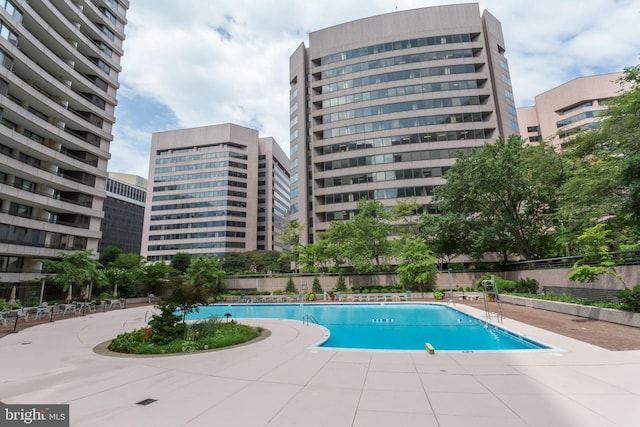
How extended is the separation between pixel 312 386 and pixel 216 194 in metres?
92.3

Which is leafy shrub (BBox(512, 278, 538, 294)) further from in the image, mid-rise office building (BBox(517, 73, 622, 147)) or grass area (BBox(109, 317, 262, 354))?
mid-rise office building (BBox(517, 73, 622, 147))

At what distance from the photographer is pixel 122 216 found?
445 ft

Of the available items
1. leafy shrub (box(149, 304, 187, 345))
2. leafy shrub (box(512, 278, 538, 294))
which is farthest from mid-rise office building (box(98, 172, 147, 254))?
leafy shrub (box(512, 278, 538, 294))

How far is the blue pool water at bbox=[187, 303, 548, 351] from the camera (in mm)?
13341

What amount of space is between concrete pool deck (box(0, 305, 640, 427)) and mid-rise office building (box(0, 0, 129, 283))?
33897 mm

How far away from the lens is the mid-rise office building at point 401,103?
5144 cm

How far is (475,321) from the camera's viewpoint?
1833cm

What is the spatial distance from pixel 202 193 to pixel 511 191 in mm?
84376

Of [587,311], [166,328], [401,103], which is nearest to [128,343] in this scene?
[166,328]

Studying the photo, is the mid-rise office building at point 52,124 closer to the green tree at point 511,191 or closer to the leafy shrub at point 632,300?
the green tree at point 511,191

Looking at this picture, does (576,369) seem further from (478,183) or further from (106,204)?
(106,204)

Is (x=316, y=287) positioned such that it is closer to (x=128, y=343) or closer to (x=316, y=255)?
(x=316, y=255)

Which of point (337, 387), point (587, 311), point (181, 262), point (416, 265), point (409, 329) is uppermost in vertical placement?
point (181, 262)

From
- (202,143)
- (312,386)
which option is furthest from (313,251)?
(202,143)
